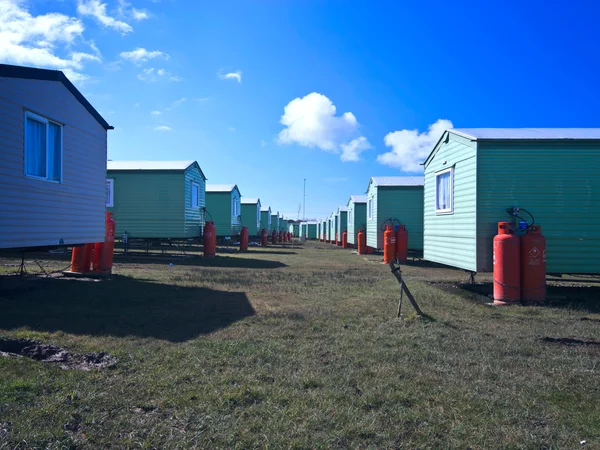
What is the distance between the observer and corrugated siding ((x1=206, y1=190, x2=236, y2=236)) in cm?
2914

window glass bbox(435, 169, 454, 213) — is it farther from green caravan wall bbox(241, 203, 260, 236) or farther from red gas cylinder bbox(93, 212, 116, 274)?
green caravan wall bbox(241, 203, 260, 236)

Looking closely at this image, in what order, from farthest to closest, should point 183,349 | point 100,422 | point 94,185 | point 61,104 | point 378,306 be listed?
point 94,185 → point 61,104 → point 378,306 → point 183,349 → point 100,422

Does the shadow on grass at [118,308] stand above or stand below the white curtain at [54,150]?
below

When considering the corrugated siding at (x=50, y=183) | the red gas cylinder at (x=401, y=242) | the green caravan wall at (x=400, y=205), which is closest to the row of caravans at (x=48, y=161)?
the corrugated siding at (x=50, y=183)

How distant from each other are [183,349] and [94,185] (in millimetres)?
7596

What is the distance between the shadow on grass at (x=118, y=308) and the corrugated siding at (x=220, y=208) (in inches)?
722

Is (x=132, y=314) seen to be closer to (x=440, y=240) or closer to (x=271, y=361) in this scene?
(x=271, y=361)

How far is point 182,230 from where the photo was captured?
1941 centimetres

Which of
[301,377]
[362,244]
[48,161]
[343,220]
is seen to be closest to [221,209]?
[362,244]

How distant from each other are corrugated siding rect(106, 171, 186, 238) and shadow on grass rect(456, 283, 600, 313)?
Result: 12.1 m

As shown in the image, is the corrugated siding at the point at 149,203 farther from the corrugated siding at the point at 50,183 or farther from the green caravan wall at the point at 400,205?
the green caravan wall at the point at 400,205

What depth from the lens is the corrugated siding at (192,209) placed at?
19797 millimetres

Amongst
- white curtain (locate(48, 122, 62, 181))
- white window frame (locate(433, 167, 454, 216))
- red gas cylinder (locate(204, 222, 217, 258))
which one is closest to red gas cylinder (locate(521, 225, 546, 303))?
white window frame (locate(433, 167, 454, 216))

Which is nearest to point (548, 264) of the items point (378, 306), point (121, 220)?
point (378, 306)
